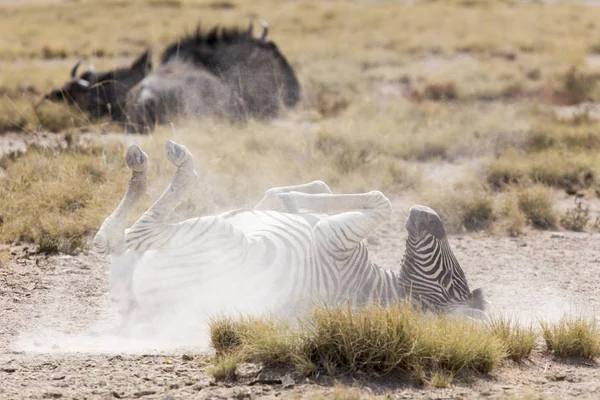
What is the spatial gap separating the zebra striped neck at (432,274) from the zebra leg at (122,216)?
5.10 feet

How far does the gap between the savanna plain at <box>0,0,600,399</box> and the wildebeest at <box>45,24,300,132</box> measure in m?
0.41

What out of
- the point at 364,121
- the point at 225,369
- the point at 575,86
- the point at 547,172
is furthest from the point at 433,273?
the point at 575,86

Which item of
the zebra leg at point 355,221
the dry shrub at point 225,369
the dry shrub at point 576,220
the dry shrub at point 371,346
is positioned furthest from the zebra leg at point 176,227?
the dry shrub at point 576,220

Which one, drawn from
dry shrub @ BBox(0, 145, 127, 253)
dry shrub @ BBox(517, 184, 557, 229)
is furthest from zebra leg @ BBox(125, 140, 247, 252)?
dry shrub @ BBox(517, 184, 557, 229)

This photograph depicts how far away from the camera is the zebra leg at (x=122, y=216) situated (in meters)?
4.65

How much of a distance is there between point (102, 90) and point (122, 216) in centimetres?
887

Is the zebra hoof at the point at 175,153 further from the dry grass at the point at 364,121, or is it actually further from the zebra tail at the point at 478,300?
the dry grass at the point at 364,121

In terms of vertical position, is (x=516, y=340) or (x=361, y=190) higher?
(x=516, y=340)

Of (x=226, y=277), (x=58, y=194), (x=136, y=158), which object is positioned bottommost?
(x=58, y=194)

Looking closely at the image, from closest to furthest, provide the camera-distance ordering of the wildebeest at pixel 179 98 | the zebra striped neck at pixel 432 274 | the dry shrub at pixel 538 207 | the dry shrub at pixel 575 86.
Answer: the zebra striped neck at pixel 432 274 → the dry shrub at pixel 538 207 → the wildebeest at pixel 179 98 → the dry shrub at pixel 575 86

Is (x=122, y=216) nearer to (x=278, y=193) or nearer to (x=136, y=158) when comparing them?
(x=136, y=158)

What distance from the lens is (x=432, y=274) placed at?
499cm

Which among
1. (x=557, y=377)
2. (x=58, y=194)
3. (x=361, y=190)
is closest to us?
(x=557, y=377)

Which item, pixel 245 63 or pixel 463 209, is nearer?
pixel 463 209
